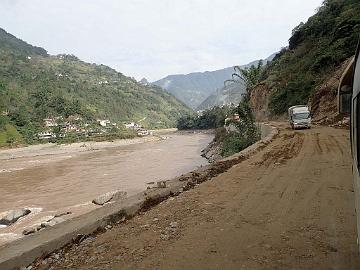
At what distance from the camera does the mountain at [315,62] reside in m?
31.3

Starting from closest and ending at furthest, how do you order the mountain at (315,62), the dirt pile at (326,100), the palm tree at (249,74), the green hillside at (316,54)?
1. the dirt pile at (326,100)
2. the mountain at (315,62)
3. the green hillside at (316,54)
4. the palm tree at (249,74)

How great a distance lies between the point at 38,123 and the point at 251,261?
8683 centimetres

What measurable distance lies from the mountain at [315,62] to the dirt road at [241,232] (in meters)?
23.0

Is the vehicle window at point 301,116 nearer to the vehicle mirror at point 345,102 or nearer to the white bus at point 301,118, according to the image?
the white bus at point 301,118

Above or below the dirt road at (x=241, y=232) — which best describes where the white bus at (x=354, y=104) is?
above

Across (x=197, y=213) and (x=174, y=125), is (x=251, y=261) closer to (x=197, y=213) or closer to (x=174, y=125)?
(x=197, y=213)

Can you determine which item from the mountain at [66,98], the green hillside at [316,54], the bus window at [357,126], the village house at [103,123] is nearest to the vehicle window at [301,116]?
the green hillside at [316,54]

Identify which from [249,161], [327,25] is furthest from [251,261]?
[327,25]

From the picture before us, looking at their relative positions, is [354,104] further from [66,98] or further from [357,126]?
[66,98]

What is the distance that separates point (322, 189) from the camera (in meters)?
7.73

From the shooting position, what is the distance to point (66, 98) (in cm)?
10375

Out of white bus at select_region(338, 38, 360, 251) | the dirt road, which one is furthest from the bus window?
the dirt road

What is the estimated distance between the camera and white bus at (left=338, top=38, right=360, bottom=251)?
3.12 metres

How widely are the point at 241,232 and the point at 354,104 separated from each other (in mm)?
2956
